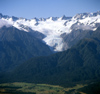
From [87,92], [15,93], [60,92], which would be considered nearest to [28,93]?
[15,93]

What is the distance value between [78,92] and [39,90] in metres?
32.3

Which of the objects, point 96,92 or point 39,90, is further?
point 39,90

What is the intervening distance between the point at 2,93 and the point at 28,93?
65.7 ft

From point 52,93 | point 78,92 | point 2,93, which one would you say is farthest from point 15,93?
point 78,92

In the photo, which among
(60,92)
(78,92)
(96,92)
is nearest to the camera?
(96,92)

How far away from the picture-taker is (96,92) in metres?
148

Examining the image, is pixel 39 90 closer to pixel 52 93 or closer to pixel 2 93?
pixel 52 93

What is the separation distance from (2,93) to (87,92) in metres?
46.9

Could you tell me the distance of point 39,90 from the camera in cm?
18188

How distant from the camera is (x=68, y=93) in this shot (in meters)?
167

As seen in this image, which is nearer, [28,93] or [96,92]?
[96,92]

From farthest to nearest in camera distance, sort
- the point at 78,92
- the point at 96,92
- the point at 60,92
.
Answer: the point at 60,92, the point at 78,92, the point at 96,92

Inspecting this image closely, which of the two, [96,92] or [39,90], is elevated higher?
[39,90]

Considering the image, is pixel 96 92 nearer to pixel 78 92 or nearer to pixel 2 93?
pixel 78 92
